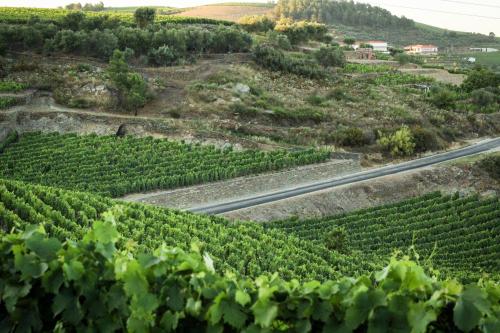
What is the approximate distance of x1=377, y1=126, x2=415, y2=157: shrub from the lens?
46281mm

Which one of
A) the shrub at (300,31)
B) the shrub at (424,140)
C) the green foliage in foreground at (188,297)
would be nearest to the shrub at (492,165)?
the shrub at (424,140)

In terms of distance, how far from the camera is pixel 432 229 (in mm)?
32469

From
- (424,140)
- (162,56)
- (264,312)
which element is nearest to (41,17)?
(162,56)

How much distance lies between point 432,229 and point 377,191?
665 centimetres

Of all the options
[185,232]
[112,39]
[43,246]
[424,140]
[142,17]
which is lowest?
[424,140]

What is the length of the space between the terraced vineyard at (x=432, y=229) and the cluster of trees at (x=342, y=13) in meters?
126

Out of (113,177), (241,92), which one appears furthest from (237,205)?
(241,92)

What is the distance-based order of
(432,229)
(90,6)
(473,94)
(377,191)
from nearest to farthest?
(432,229) → (377,191) → (473,94) → (90,6)

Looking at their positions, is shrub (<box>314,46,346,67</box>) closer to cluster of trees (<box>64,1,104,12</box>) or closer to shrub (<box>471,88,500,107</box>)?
shrub (<box>471,88,500,107</box>)

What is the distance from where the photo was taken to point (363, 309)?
6.06 meters

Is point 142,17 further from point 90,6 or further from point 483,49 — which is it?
point 483,49

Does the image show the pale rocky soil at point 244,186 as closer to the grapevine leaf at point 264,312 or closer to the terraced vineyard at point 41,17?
the grapevine leaf at point 264,312

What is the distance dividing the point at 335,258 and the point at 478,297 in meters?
18.5

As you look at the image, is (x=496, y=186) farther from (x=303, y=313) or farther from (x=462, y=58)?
(x=462, y=58)
